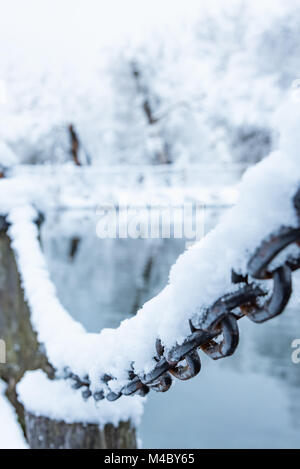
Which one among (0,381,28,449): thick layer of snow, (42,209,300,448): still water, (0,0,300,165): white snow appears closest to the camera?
(0,381,28,449): thick layer of snow

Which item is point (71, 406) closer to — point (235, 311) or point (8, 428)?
point (8, 428)

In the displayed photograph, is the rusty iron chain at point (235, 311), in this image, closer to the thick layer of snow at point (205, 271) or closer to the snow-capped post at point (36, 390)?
the thick layer of snow at point (205, 271)

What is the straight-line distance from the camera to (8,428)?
1.77 m

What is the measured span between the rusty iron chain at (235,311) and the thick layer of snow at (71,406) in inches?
25.4

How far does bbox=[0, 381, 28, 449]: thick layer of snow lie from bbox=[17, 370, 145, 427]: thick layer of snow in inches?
8.2

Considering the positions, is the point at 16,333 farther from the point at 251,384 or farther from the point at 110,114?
the point at 110,114

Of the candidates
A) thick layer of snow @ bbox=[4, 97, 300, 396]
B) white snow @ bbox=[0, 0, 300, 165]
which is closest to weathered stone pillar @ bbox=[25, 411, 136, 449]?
thick layer of snow @ bbox=[4, 97, 300, 396]

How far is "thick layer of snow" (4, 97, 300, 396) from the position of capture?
18.4 inches

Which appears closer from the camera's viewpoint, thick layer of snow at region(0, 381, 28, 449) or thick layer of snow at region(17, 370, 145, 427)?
thick layer of snow at region(17, 370, 145, 427)

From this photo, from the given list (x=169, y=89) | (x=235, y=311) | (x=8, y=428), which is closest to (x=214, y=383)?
(x=8, y=428)

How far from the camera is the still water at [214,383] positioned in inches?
107

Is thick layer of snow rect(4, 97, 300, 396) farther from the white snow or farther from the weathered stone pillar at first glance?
the white snow

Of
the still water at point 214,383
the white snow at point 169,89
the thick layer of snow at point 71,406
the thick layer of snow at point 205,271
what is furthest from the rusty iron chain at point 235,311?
the white snow at point 169,89
